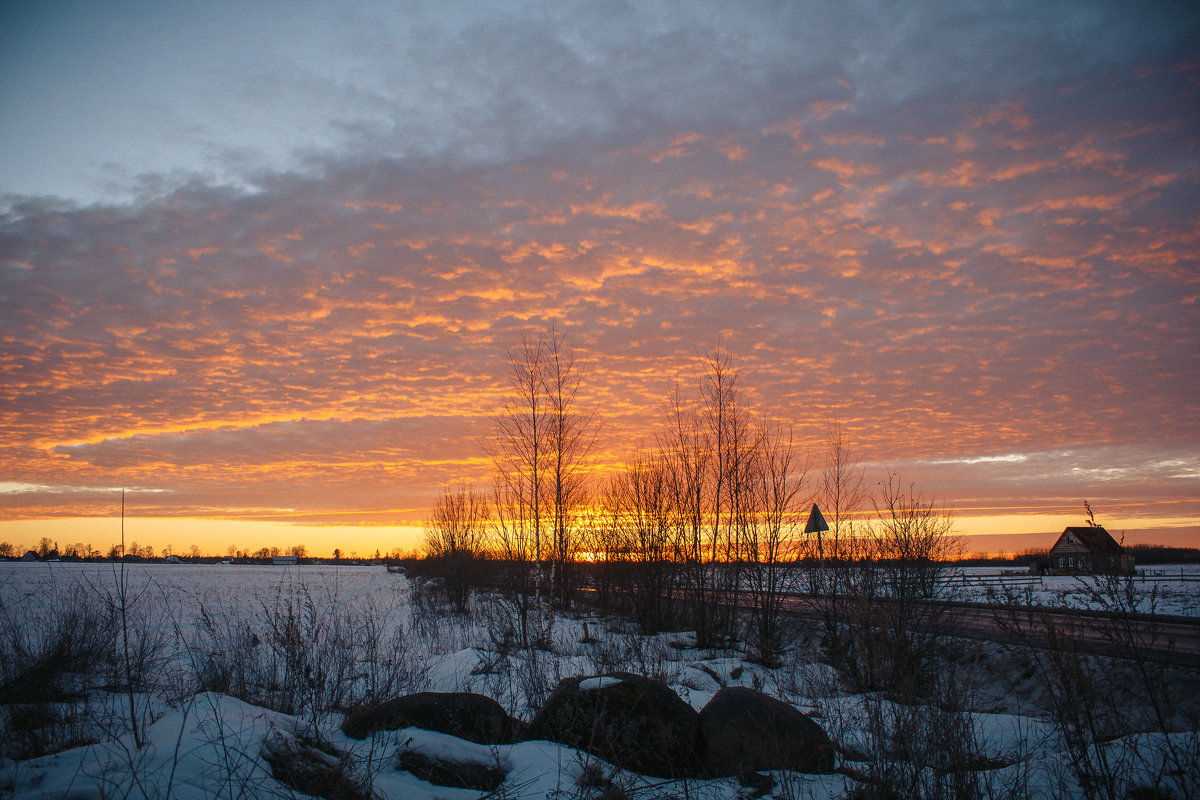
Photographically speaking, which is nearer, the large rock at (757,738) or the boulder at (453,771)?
the boulder at (453,771)

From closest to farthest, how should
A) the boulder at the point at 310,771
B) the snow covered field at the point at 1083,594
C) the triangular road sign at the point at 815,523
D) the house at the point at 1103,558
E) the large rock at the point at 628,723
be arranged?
1. the boulder at the point at 310,771
2. the house at the point at 1103,558
3. the snow covered field at the point at 1083,594
4. the large rock at the point at 628,723
5. the triangular road sign at the point at 815,523

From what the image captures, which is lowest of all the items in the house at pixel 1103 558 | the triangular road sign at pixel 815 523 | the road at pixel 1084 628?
the road at pixel 1084 628

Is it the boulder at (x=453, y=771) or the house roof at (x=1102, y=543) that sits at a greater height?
the house roof at (x=1102, y=543)

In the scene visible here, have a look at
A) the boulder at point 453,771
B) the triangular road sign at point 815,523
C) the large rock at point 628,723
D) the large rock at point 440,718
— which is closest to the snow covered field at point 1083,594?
the triangular road sign at point 815,523

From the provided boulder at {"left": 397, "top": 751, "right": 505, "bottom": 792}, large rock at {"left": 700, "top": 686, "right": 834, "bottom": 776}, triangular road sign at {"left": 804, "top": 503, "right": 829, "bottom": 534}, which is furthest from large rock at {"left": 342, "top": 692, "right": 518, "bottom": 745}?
triangular road sign at {"left": 804, "top": 503, "right": 829, "bottom": 534}

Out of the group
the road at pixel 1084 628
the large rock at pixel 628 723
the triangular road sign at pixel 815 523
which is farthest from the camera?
the triangular road sign at pixel 815 523

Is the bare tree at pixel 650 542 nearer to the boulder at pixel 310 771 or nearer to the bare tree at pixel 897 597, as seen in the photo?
the bare tree at pixel 897 597

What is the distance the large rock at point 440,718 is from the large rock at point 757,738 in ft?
7.16

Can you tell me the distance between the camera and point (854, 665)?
1112 cm

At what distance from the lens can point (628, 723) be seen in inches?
242

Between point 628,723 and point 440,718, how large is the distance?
6.43 feet

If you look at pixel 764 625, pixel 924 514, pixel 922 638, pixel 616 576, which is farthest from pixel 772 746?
pixel 616 576

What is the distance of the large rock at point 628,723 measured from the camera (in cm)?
603

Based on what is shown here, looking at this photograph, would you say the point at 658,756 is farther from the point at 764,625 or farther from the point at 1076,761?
the point at 764,625
